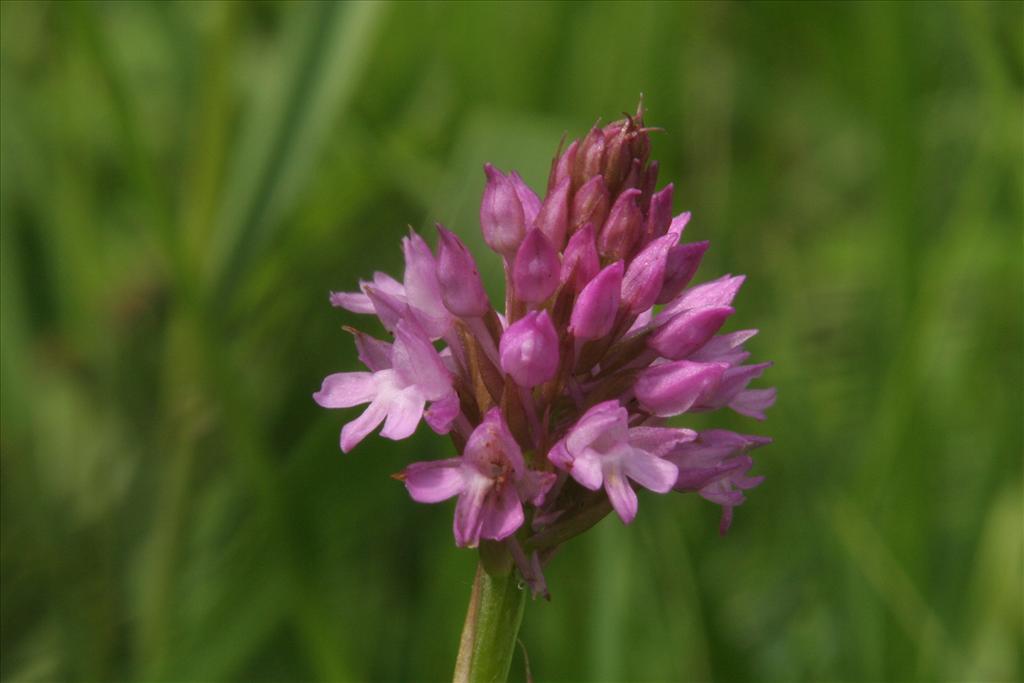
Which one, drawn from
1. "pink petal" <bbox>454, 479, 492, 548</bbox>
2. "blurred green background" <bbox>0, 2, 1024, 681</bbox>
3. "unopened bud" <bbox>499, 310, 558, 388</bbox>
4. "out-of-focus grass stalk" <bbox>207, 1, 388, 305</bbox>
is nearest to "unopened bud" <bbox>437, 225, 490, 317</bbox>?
"unopened bud" <bbox>499, 310, 558, 388</bbox>

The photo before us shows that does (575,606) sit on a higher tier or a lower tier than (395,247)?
lower

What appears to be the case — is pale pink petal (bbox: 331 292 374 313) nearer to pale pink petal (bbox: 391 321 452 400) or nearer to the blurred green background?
pale pink petal (bbox: 391 321 452 400)

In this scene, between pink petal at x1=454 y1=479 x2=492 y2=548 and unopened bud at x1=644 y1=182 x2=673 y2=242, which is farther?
unopened bud at x1=644 y1=182 x2=673 y2=242

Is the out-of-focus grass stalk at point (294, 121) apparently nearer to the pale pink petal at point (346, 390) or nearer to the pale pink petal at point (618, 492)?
the pale pink petal at point (346, 390)

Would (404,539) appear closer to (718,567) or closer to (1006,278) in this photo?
(718,567)

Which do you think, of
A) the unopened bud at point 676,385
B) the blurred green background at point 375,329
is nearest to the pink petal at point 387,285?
the unopened bud at point 676,385

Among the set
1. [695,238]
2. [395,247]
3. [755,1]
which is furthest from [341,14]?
[755,1]
